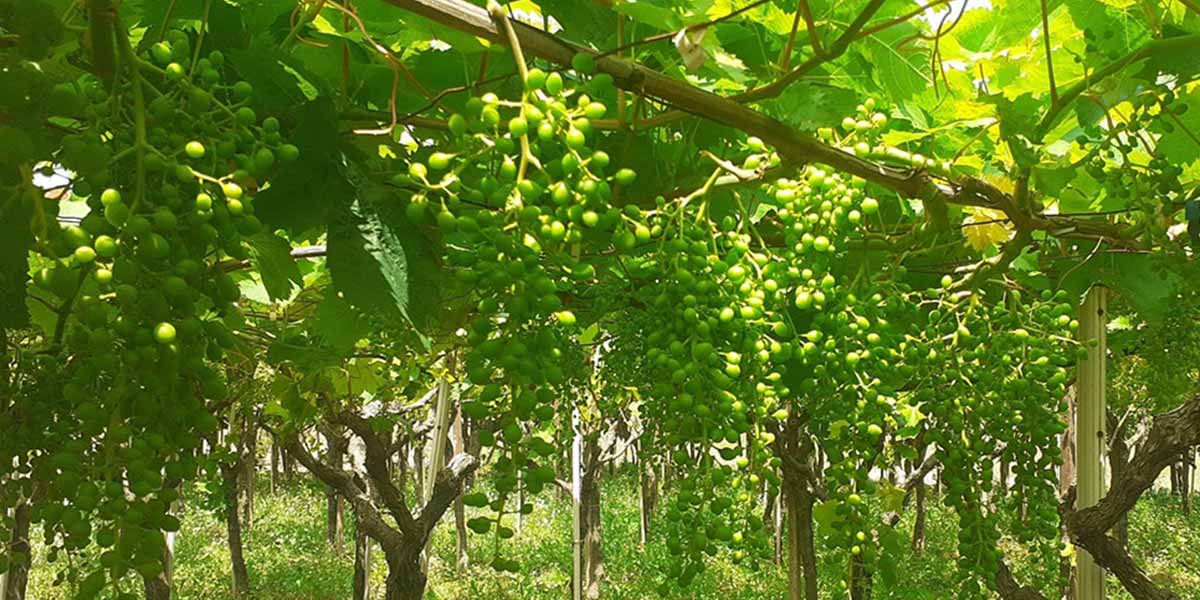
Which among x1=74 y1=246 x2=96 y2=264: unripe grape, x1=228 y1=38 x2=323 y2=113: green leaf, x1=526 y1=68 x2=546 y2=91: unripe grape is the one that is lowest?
x1=74 y1=246 x2=96 y2=264: unripe grape

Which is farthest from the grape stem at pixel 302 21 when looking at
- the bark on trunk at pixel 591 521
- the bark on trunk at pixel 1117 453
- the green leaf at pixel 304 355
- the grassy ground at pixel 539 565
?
the bark on trunk at pixel 1117 453

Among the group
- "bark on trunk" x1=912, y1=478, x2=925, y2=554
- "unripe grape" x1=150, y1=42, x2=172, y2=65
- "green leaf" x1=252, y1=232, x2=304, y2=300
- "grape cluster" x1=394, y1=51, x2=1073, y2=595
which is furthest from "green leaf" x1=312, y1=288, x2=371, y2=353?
"bark on trunk" x1=912, y1=478, x2=925, y2=554

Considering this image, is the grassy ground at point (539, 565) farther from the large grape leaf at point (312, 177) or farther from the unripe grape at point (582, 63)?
the unripe grape at point (582, 63)

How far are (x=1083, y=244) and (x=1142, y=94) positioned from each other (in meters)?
0.92

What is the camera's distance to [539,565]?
14742 mm

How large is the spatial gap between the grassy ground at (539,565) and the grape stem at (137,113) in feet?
34.5

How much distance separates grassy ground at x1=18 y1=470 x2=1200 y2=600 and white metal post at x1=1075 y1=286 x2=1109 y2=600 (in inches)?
304

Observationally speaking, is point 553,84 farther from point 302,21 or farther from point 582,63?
point 302,21

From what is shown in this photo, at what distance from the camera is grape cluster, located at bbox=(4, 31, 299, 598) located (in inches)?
30.8

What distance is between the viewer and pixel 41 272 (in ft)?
2.98

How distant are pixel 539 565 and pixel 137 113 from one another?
1443 centimetres

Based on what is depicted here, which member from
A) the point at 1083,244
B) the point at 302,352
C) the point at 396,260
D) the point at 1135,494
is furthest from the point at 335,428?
the point at 396,260

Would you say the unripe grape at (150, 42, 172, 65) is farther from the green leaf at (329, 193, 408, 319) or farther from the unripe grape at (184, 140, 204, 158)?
the green leaf at (329, 193, 408, 319)

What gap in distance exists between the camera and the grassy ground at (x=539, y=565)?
1290 centimetres
